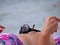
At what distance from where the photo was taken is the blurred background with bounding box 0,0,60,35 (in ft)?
7.07

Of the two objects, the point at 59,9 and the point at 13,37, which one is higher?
the point at 59,9

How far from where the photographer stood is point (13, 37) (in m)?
1.00

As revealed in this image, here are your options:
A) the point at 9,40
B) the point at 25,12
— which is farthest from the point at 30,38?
the point at 25,12

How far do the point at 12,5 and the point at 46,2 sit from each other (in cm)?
41

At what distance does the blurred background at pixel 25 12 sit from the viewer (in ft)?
7.07

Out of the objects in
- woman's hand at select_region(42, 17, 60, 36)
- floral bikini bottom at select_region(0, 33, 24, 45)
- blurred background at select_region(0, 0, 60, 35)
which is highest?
blurred background at select_region(0, 0, 60, 35)

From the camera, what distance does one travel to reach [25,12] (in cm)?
232

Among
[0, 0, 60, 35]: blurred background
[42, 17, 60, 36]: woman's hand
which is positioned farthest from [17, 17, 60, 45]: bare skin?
[0, 0, 60, 35]: blurred background

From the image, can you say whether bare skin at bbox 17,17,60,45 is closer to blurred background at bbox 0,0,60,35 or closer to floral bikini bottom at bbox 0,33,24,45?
floral bikini bottom at bbox 0,33,24,45

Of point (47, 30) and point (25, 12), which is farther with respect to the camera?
point (25, 12)

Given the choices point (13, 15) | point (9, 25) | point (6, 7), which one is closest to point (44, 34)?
point (9, 25)

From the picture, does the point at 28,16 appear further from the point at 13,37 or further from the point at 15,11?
the point at 13,37

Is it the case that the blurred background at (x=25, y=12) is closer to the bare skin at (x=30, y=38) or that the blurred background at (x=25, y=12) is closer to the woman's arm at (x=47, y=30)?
the bare skin at (x=30, y=38)

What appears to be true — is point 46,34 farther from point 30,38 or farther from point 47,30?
point 30,38
